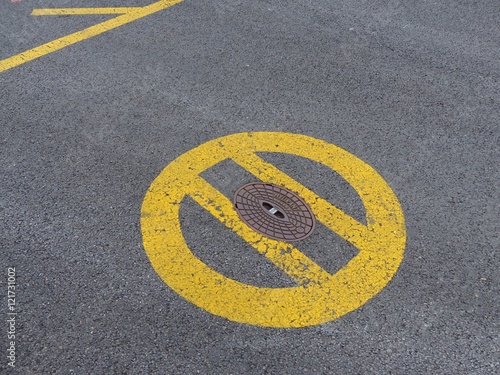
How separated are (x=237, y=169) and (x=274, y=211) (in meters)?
0.52

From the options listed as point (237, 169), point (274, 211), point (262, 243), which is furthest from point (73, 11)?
point (262, 243)

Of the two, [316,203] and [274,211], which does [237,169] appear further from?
[316,203]

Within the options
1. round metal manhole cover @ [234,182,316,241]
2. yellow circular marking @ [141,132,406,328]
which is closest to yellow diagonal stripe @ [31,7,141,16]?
yellow circular marking @ [141,132,406,328]

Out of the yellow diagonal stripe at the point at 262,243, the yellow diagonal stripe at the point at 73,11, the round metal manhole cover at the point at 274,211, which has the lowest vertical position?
the yellow diagonal stripe at the point at 262,243

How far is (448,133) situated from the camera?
4816 mm

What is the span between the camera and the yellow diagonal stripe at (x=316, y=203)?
3.87 meters

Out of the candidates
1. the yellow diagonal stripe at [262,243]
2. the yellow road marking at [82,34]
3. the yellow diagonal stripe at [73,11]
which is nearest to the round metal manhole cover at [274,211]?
the yellow diagonal stripe at [262,243]

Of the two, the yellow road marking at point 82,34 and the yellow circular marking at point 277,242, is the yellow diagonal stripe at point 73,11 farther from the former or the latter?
the yellow circular marking at point 277,242

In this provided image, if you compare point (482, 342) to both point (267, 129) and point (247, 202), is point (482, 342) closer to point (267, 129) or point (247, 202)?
point (247, 202)

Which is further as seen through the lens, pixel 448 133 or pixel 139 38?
pixel 139 38

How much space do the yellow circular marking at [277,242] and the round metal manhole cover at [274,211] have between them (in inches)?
2.5

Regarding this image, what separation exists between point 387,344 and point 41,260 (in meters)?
2.15

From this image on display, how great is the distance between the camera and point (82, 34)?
19.1ft

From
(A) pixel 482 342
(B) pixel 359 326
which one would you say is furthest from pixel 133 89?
(A) pixel 482 342
